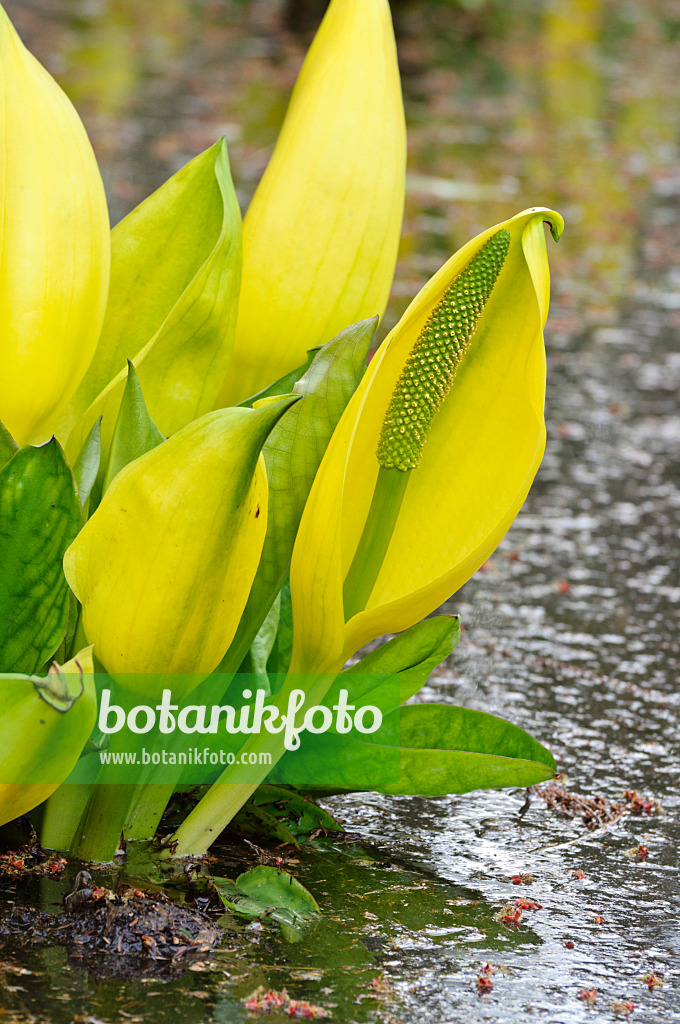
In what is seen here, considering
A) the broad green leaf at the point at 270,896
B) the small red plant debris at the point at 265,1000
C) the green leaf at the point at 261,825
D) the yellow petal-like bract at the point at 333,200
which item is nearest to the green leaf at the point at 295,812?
the green leaf at the point at 261,825

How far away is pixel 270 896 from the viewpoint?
79 cm

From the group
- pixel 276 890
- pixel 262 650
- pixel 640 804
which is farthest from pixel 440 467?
pixel 640 804

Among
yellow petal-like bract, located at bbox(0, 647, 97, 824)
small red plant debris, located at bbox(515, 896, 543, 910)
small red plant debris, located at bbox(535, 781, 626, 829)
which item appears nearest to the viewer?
yellow petal-like bract, located at bbox(0, 647, 97, 824)

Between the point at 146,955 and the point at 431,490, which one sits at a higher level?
the point at 431,490

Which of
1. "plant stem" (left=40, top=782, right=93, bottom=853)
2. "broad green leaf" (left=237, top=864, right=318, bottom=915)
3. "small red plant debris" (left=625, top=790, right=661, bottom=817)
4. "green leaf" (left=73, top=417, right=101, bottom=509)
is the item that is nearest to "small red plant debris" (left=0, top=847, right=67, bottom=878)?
"plant stem" (left=40, top=782, right=93, bottom=853)

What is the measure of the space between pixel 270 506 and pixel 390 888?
289mm

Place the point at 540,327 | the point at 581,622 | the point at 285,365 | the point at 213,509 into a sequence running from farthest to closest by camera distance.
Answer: the point at 581,622 < the point at 285,365 < the point at 540,327 < the point at 213,509

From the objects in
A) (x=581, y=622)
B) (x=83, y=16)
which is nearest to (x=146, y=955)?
(x=581, y=622)

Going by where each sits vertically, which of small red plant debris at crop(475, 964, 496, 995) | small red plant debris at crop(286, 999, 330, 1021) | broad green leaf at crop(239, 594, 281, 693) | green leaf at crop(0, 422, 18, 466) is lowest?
small red plant debris at crop(286, 999, 330, 1021)

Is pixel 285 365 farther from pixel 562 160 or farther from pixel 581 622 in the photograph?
pixel 562 160

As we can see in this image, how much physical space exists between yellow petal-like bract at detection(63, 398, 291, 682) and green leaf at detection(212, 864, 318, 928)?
0.17 metres

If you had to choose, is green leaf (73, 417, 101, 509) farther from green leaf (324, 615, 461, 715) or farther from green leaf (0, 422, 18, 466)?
green leaf (324, 615, 461, 715)

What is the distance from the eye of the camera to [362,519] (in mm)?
823

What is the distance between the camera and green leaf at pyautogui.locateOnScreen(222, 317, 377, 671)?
0.76m
